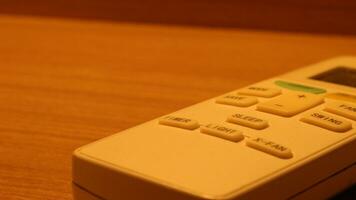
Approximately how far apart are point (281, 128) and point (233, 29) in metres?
0.42

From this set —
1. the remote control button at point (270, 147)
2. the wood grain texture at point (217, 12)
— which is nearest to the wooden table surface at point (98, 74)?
the wood grain texture at point (217, 12)

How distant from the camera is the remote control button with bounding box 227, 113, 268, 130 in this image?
0.31 m

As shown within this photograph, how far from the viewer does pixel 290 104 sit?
0.34 meters

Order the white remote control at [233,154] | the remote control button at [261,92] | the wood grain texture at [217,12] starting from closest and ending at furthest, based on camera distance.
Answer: the white remote control at [233,154] → the remote control button at [261,92] → the wood grain texture at [217,12]

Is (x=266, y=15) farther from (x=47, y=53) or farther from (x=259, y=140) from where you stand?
(x=259, y=140)

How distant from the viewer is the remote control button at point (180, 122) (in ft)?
1.02

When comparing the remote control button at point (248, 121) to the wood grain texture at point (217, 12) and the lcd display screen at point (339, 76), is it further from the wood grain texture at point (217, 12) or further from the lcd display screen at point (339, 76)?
the wood grain texture at point (217, 12)

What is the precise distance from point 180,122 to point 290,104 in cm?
6

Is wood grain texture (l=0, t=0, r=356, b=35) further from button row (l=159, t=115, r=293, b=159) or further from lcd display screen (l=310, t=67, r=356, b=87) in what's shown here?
button row (l=159, t=115, r=293, b=159)

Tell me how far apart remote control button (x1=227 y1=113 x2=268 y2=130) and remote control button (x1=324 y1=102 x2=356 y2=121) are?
0.14 ft

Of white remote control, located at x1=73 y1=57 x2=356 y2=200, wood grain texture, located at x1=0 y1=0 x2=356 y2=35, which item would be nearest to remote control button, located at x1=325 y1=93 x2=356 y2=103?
white remote control, located at x1=73 y1=57 x2=356 y2=200

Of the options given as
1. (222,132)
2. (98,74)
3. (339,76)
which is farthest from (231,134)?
(98,74)

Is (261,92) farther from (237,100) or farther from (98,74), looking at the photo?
(98,74)

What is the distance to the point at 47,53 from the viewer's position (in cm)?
64
